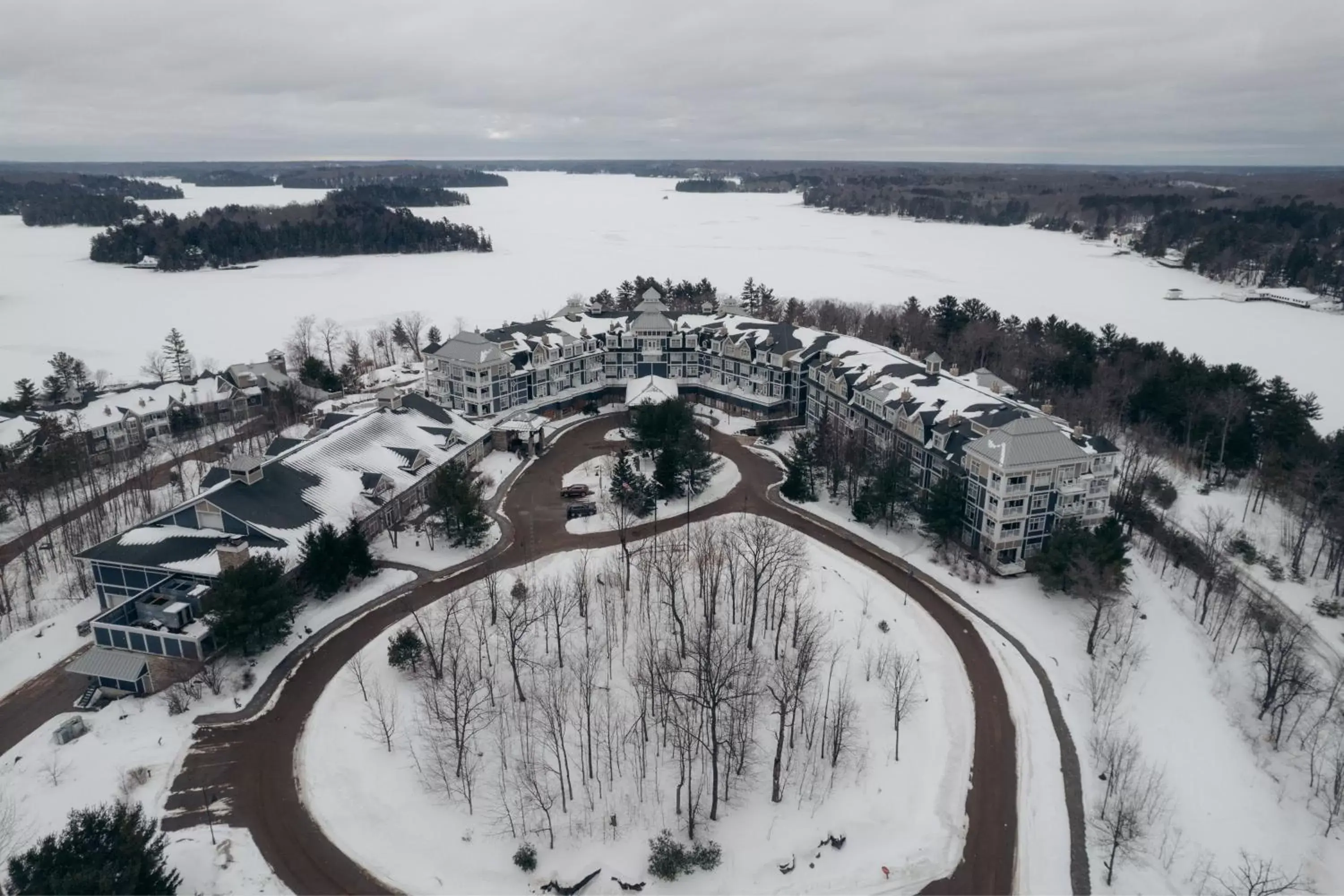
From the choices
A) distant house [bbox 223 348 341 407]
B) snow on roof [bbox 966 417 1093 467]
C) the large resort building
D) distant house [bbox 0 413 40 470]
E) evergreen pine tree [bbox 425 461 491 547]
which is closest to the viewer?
snow on roof [bbox 966 417 1093 467]

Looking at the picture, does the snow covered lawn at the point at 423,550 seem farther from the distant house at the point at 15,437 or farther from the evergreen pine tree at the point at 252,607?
the distant house at the point at 15,437

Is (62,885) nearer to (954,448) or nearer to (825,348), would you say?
(954,448)

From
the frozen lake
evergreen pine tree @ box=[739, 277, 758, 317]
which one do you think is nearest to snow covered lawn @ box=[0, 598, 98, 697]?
the frozen lake

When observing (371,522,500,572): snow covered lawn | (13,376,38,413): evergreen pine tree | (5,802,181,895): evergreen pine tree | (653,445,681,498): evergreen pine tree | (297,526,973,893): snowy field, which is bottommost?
(297,526,973,893): snowy field

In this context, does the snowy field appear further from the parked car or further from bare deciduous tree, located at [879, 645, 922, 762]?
the parked car

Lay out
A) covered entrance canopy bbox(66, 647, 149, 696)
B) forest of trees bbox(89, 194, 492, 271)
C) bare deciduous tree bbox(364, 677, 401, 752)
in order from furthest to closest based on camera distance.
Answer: forest of trees bbox(89, 194, 492, 271)
covered entrance canopy bbox(66, 647, 149, 696)
bare deciduous tree bbox(364, 677, 401, 752)

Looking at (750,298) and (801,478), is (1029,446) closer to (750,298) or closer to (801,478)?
(801,478)
